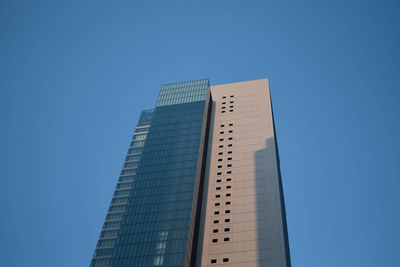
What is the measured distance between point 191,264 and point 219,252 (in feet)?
17.1

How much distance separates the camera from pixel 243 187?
7575cm

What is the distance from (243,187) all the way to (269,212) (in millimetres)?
7939

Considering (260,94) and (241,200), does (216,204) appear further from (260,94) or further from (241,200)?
(260,94)

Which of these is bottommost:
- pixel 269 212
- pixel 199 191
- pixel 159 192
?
pixel 269 212

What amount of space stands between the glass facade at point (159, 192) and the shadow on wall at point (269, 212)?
1178 centimetres

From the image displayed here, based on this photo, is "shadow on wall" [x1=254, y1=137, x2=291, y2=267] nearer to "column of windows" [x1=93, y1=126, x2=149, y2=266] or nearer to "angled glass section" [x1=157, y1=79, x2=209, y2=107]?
"angled glass section" [x1=157, y1=79, x2=209, y2=107]

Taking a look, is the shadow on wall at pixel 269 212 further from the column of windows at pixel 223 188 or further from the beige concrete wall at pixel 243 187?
the column of windows at pixel 223 188

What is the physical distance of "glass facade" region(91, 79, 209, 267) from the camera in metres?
65.6

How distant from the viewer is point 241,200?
241ft

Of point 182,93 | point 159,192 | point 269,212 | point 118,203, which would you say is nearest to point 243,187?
point 269,212

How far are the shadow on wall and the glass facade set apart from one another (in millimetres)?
11783

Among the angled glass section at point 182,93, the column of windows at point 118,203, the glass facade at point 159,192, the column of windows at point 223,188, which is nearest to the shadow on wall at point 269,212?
the column of windows at point 223,188

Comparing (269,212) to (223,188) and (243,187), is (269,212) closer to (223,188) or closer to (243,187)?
(243,187)

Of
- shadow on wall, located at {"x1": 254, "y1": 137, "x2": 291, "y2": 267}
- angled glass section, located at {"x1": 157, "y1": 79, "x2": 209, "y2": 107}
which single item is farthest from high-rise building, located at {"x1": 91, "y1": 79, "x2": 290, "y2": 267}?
angled glass section, located at {"x1": 157, "y1": 79, "x2": 209, "y2": 107}
